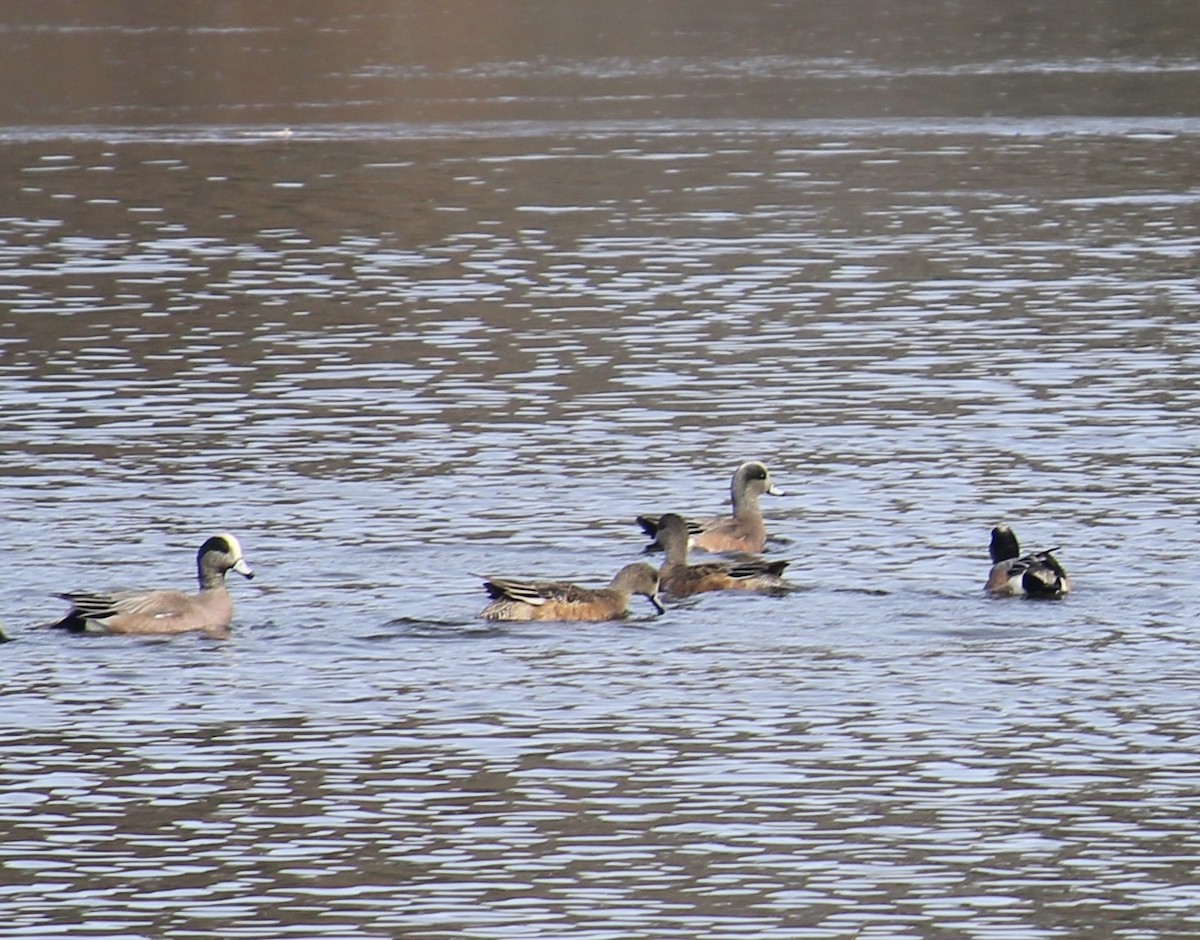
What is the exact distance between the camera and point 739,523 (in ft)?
62.8

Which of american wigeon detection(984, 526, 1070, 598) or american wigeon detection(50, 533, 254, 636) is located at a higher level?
american wigeon detection(50, 533, 254, 636)

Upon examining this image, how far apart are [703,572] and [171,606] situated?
3573 millimetres

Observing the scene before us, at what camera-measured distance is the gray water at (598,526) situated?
1202 cm

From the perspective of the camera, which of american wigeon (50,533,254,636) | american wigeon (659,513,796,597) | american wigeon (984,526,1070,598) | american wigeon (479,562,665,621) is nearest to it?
american wigeon (50,533,254,636)

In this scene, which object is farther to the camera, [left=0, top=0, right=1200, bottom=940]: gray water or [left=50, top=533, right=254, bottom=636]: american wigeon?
[left=50, top=533, right=254, bottom=636]: american wigeon

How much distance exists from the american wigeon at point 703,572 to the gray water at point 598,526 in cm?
23

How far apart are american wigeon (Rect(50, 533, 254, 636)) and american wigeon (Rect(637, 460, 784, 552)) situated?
3.33 m

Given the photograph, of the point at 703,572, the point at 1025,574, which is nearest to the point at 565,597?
the point at 703,572

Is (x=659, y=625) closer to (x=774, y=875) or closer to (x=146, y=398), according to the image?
(x=774, y=875)

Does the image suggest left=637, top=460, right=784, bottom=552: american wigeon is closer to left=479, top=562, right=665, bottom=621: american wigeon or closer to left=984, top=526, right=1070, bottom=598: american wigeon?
left=479, top=562, right=665, bottom=621: american wigeon

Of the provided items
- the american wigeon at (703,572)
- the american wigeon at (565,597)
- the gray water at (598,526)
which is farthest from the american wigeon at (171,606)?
the american wigeon at (703,572)

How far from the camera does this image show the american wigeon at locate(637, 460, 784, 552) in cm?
1900

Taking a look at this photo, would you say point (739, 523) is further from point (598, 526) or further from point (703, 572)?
point (703, 572)

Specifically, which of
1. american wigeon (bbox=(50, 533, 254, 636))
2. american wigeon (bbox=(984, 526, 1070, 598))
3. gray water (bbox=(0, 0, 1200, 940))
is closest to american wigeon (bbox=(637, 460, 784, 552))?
gray water (bbox=(0, 0, 1200, 940))
